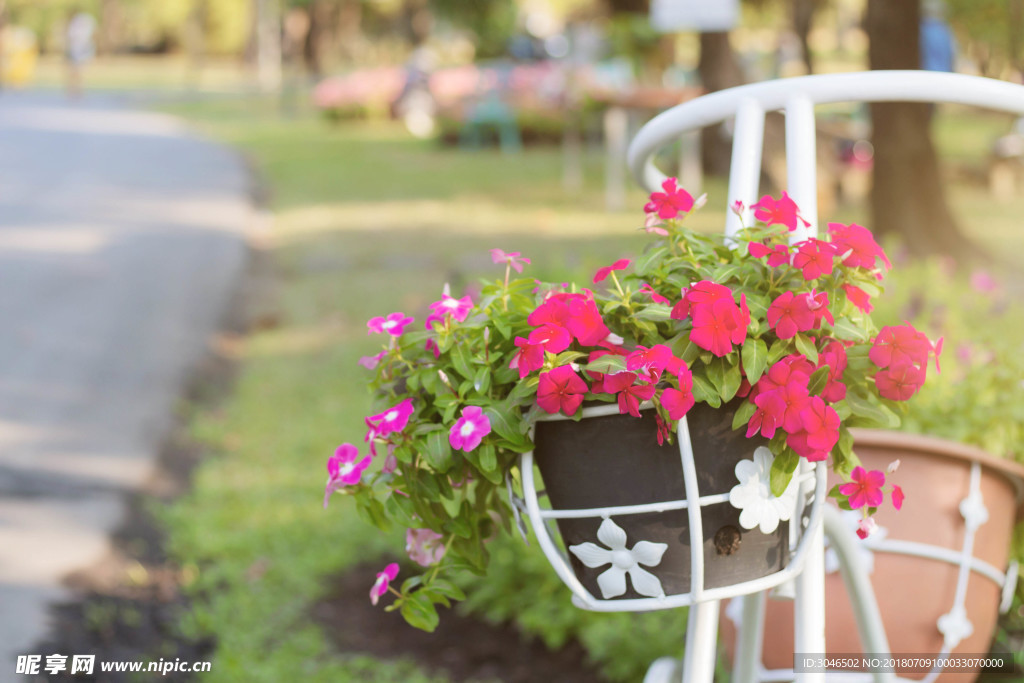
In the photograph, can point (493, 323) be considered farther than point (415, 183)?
No

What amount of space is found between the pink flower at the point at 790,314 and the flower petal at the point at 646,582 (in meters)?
0.32

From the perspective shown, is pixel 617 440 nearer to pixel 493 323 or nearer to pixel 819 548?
pixel 493 323

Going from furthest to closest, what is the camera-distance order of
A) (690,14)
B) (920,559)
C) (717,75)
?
1. (717,75)
2. (690,14)
3. (920,559)

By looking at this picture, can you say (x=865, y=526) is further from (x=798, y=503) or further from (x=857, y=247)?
(x=857, y=247)

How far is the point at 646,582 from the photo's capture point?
127 cm

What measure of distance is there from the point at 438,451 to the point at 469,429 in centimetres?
7

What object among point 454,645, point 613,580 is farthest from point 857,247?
point 454,645

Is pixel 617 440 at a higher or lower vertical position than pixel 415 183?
higher

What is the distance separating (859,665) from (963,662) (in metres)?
0.23

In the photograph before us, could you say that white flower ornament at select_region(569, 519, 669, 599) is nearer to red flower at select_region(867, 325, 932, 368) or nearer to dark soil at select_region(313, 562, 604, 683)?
red flower at select_region(867, 325, 932, 368)

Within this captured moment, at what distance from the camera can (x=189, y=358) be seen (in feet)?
19.6

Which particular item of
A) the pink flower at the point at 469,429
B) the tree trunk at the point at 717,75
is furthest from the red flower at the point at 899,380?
the tree trunk at the point at 717,75

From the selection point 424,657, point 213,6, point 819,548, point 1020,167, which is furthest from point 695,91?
point 213,6

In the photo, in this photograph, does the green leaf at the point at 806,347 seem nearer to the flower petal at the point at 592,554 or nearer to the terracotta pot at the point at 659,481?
the terracotta pot at the point at 659,481
